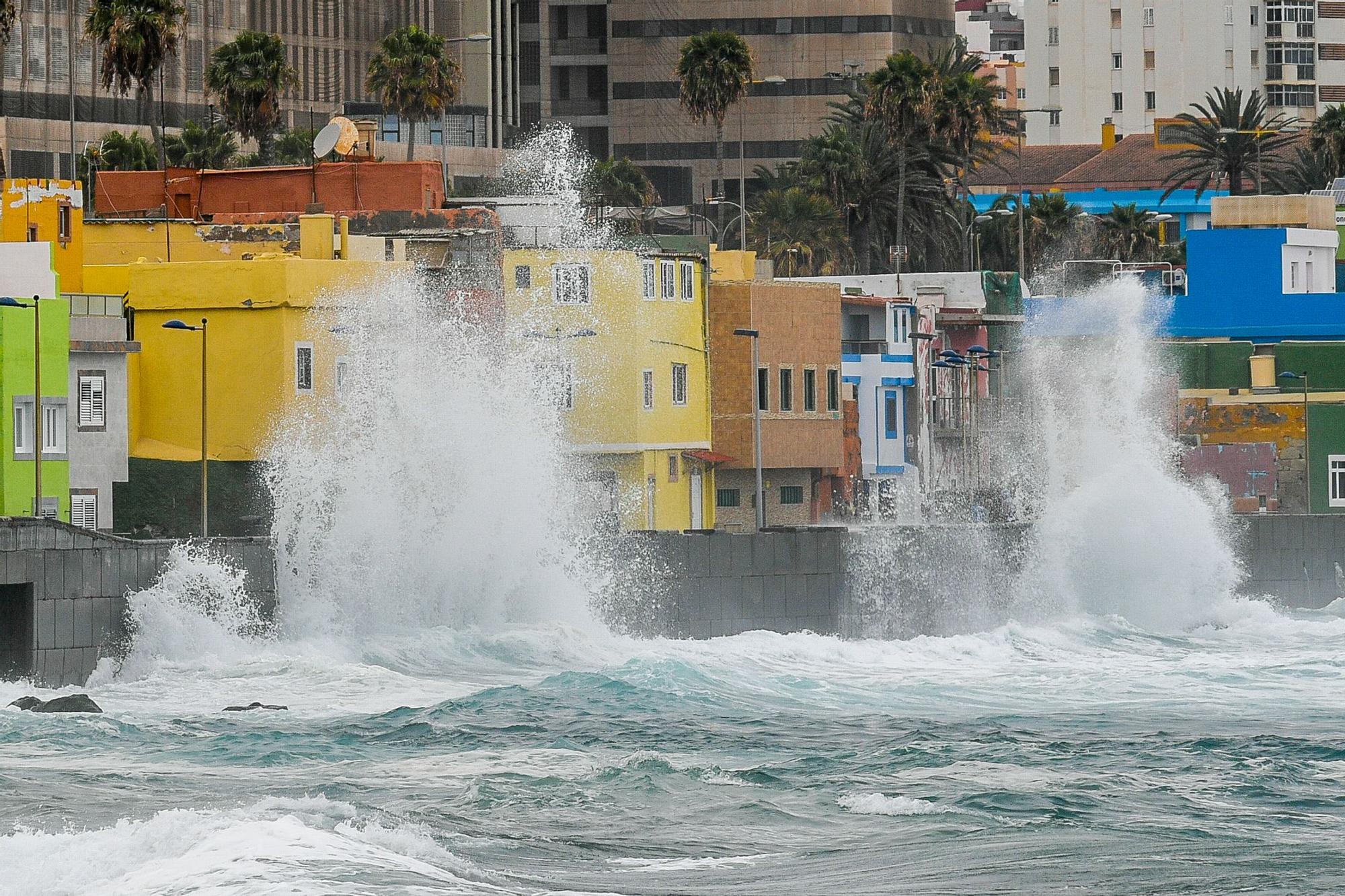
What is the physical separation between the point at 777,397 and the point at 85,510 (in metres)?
18.8

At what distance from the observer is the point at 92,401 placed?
4747 cm

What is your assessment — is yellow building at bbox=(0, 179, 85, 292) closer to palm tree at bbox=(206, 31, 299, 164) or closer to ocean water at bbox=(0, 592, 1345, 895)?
ocean water at bbox=(0, 592, 1345, 895)

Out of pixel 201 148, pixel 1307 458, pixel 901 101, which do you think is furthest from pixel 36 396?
pixel 901 101

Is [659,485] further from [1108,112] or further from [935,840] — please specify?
[1108,112]

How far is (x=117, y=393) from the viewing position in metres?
47.8

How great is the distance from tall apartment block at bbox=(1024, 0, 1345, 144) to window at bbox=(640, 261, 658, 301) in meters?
80.6

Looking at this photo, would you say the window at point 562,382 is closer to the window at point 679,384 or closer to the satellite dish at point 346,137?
the window at point 679,384

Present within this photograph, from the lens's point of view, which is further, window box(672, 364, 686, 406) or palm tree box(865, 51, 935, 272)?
palm tree box(865, 51, 935, 272)

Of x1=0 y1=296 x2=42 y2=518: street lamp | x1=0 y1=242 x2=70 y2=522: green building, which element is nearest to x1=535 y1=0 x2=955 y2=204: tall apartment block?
x1=0 y1=242 x2=70 y2=522: green building

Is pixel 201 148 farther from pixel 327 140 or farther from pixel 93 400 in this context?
pixel 93 400

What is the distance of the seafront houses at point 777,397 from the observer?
60.2m

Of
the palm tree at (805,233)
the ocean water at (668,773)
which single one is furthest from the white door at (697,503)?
the palm tree at (805,233)

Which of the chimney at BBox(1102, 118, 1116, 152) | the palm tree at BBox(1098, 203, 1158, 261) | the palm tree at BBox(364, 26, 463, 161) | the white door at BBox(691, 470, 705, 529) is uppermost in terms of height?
the chimney at BBox(1102, 118, 1116, 152)

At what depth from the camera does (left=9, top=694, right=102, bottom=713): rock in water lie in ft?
114
